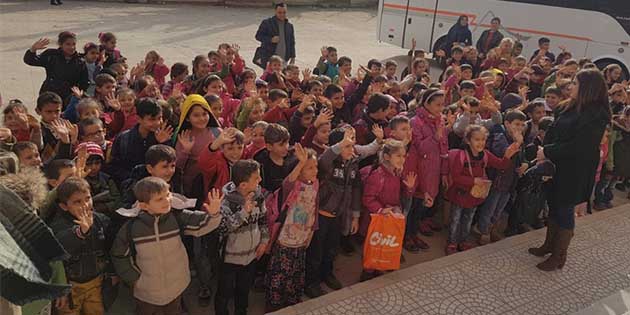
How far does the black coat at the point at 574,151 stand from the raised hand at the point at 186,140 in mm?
3170

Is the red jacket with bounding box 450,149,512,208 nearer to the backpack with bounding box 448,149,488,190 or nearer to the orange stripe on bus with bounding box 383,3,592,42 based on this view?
the backpack with bounding box 448,149,488,190

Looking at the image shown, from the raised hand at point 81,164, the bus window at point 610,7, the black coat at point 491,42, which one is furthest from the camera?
the black coat at point 491,42

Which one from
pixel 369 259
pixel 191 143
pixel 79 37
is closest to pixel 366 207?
pixel 369 259

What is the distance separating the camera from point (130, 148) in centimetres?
423

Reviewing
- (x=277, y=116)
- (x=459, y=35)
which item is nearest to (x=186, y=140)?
(x=277, y=116)

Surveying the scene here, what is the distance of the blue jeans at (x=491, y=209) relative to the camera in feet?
17.3

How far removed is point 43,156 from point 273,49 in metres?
5.94

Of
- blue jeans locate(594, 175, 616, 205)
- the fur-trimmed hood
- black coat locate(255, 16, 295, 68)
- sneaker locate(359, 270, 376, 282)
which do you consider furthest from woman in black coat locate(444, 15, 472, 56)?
the fur-trimmed hood

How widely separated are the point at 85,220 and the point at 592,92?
4.18 metres

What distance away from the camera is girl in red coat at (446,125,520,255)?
15.9 ft

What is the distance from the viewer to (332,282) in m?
4.54

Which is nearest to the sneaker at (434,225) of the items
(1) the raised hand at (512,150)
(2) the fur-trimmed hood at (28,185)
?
(1) the raised hand at (512,150)

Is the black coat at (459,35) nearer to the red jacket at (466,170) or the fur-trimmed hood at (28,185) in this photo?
the red jacket at (466,170)

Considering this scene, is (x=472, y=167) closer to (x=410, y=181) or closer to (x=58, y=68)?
(x=410, y=181)
